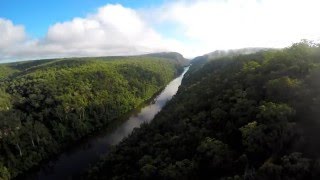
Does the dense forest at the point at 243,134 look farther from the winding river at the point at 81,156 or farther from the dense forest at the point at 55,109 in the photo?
the dense forest at the point at 55,109

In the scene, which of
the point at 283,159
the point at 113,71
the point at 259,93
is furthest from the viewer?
the point at 113,71

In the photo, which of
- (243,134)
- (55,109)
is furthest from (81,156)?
(243,134)

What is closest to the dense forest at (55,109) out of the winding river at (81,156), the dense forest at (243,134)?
the winding river at (81,156)

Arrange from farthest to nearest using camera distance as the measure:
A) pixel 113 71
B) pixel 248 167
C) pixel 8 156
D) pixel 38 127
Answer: pixel 113 71, pixel 38 127, pixel 8 156, pixel 248 167

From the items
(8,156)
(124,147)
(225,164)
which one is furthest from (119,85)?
(225,164)

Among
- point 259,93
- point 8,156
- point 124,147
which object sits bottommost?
point 8,156

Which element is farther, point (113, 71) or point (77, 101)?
point (113, 71)

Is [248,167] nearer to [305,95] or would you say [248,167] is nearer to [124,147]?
[305,95]
